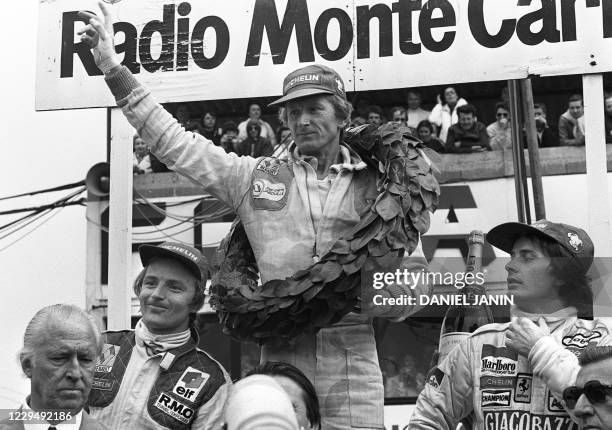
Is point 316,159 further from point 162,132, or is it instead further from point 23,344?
point 23,344

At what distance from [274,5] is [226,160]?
1613mm

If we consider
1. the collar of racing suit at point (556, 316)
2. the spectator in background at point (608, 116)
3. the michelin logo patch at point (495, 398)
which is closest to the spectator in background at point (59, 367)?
the michelin logo patch at point (495, 398)

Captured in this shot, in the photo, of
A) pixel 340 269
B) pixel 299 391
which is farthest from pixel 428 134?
pixel 299 391

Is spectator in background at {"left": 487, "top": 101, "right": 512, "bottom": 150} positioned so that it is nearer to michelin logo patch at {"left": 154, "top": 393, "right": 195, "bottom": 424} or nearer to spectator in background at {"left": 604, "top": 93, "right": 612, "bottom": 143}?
spectator in background at {"left": 604, "top": 93, "right": 612, "bottom": 143}

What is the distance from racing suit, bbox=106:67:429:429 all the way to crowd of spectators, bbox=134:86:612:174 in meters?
8.38

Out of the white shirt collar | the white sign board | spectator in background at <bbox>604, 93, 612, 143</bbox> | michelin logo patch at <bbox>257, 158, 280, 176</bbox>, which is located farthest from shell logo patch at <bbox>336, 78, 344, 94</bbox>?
spectator in background at <bbox>604, 93, 612, 143</bbox>

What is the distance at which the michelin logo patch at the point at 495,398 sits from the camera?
4.29 metres

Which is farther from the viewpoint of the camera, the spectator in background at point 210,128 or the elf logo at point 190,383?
the spectator in background at point 210,128

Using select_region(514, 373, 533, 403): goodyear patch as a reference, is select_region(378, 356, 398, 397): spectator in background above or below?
below

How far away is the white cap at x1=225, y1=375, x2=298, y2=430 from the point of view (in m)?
2.58

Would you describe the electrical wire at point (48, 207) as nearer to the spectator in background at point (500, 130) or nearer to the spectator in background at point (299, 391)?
the spectator in background at point (500, 130)

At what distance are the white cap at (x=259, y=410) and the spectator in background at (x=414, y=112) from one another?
11.4 meters

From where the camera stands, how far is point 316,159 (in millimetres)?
4793

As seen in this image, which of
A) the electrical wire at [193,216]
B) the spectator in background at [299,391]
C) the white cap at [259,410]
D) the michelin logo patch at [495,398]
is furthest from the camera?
the electrical wire at [193,216]
